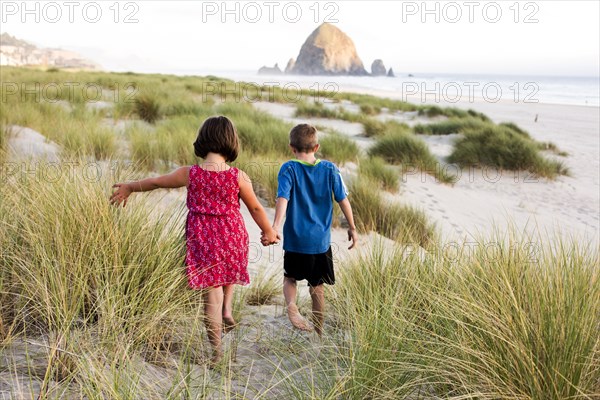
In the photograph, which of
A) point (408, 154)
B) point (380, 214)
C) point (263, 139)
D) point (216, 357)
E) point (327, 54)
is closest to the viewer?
point (216, 357)

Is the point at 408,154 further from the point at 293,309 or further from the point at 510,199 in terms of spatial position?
the point at 293,309

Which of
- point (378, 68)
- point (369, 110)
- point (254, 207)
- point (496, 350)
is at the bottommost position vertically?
point (496, 350)

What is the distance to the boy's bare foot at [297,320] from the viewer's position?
288cm

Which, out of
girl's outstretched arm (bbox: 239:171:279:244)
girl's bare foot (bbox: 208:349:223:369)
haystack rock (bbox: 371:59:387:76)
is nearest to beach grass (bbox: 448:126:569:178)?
girl's outstretched arm (bbox: 239:171:279:244)

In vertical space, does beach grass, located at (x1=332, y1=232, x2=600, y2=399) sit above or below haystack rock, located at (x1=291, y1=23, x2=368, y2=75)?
below

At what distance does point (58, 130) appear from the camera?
22.7 ft

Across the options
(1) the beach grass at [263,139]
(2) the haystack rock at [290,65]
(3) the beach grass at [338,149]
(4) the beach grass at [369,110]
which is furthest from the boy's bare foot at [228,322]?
(2) the haystack rock at [290,65]

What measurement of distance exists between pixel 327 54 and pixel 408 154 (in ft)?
373

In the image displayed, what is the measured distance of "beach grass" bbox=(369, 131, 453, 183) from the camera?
883cm

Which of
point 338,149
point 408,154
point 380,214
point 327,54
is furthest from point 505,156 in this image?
point 327,54

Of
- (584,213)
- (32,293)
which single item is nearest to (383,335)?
(32,293)

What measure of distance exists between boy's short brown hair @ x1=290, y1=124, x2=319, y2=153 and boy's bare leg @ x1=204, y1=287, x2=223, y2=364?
0.92 metres

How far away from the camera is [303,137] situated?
299 centimetres

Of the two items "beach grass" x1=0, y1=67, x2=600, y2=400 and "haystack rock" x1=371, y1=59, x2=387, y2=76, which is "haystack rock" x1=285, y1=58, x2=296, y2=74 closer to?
"haystack rock" x1=371, y1=59, x2=387, y2=76
